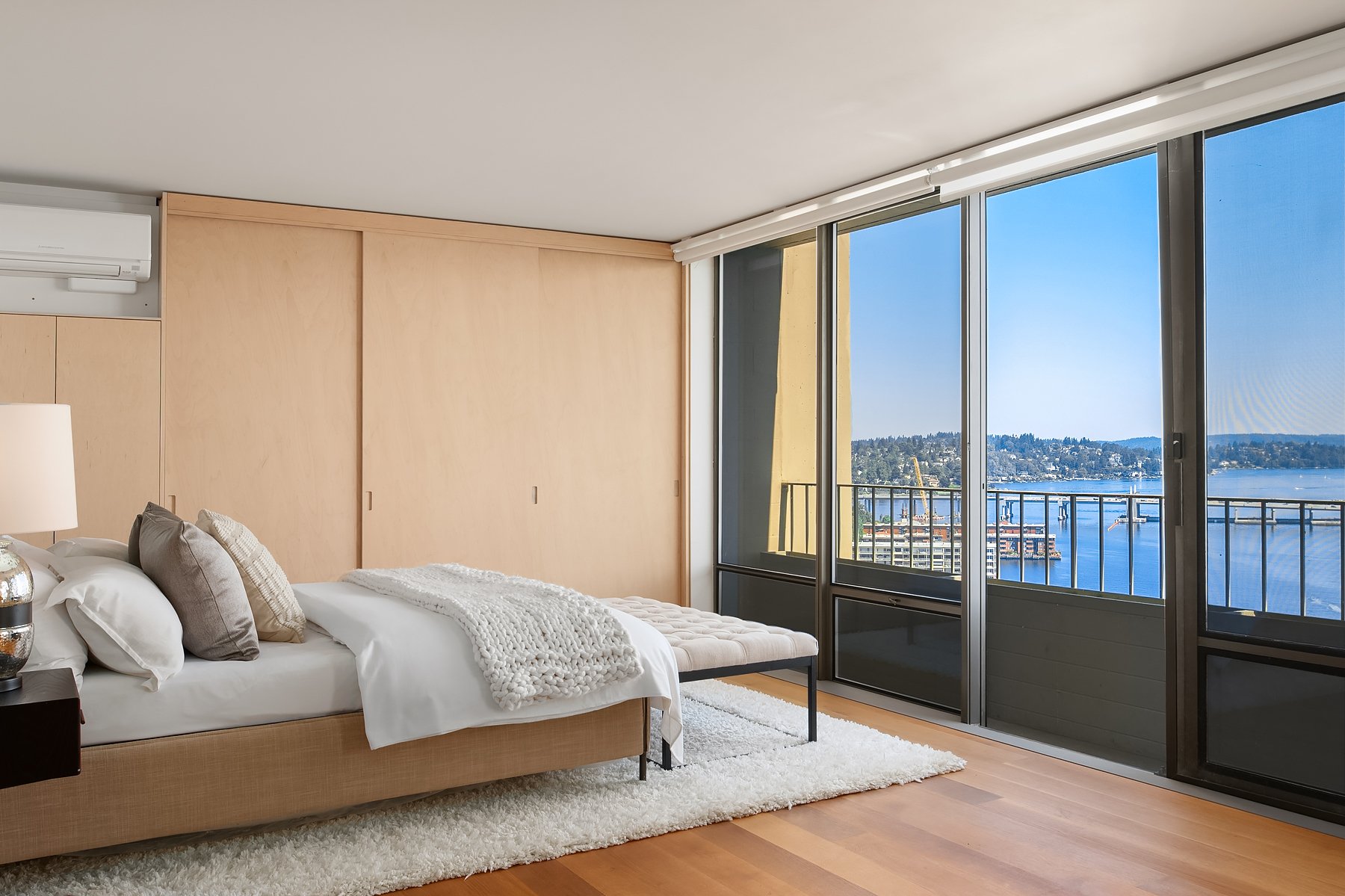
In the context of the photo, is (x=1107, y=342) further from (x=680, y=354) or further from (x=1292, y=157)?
(x=680, y=354)

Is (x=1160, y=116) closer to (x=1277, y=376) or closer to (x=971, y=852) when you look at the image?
(x=1277, y=376)

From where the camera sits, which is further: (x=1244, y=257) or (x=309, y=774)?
(x=1244, y=257)

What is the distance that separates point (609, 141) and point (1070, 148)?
183 cm

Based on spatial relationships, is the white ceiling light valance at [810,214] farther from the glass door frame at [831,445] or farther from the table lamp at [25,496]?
the table lamp at [25,496]

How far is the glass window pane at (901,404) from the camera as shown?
4.66 m

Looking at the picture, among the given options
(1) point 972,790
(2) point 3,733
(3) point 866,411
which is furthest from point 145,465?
(1) point 972,790

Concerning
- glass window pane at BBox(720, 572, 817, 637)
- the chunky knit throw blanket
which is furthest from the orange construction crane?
the chunky knit throw blanket

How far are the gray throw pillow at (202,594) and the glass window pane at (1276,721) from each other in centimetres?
322

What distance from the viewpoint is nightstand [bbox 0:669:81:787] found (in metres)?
2.04

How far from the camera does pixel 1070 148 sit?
3.84m

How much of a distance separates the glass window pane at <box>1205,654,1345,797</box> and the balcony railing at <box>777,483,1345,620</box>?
0.24 metres

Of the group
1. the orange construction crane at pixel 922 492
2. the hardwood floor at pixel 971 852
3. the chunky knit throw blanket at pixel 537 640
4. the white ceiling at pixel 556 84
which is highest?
the white ceiling at pixel 556 84

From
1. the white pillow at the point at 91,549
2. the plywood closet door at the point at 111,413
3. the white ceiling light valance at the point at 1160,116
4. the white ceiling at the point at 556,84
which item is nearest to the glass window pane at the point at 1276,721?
the white ceiling light valance at the point at 1160,116

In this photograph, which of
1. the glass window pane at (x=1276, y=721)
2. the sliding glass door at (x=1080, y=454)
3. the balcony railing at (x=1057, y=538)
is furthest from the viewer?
the balcony railing at (x=1057, y=538)
